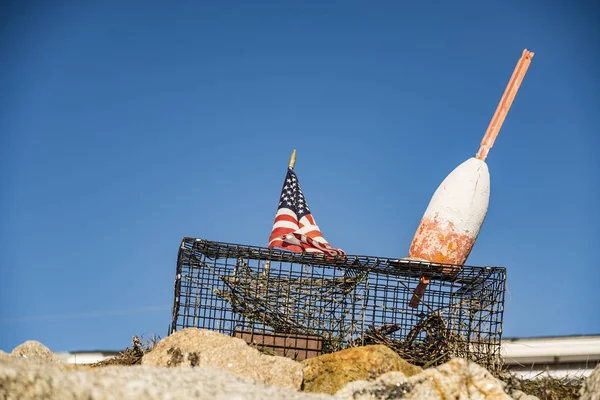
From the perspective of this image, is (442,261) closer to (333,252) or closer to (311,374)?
(333,252)

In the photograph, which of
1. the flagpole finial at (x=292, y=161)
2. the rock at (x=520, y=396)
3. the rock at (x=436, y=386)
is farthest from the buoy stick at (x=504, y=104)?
the rock at (x=436, y=386)

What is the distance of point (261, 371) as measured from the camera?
7.88m

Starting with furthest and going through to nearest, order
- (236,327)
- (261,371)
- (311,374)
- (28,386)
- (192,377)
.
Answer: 1. (236,327)
2. (311,374)
3. (261,371)
4. (192,377)
5. (28,386)

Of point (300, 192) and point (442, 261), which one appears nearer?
point (442, 261)

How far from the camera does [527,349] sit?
13.0 meters

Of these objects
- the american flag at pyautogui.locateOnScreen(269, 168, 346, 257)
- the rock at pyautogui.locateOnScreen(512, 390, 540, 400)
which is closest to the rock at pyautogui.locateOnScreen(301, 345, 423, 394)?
the rock at pyautogui.locateOnScreen(512, 390, 540, 400)

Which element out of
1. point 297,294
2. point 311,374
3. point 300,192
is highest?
point 300,192

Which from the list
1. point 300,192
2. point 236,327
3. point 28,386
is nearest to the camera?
point 28,386

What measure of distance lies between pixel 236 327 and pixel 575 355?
17.1 ft

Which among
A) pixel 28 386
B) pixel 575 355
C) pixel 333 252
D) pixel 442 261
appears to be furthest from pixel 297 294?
pixel 28 386

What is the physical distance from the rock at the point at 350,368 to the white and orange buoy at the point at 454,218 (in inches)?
147

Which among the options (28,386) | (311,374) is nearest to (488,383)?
(311,374)

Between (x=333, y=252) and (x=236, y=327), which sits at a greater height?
(x=333, y=252)

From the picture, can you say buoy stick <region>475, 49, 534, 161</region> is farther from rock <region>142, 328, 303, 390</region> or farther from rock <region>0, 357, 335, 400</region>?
rock <region>0, 357, 335, 400</region>
